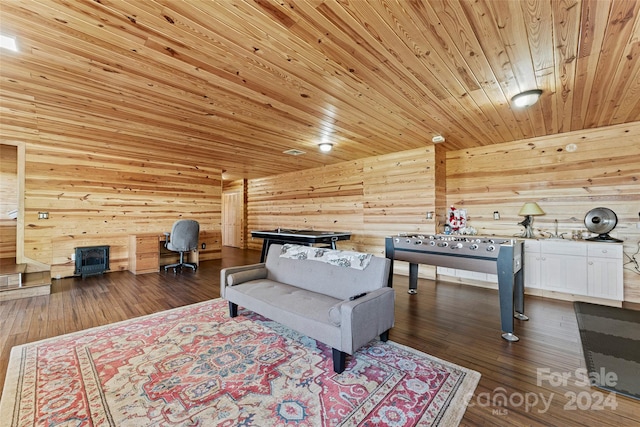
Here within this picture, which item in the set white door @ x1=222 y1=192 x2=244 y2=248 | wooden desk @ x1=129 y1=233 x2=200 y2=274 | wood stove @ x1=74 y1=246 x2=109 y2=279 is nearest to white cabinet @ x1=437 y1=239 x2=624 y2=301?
wooden desk @ x1=129 y1=233 x2=200 y2=274

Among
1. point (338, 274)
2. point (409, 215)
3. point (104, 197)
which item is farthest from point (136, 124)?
point (409, 215)

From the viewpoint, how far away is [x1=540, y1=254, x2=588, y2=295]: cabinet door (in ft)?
12.0

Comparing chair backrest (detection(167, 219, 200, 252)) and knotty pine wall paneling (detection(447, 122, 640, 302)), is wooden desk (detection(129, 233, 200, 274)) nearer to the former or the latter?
chair backrest (detection(167, 219, 200, 252))

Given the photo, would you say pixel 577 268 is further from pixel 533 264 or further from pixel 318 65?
pixel 318 65

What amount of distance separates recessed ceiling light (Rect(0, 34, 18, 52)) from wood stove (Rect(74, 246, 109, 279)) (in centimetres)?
413

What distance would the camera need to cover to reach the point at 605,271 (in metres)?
3.51

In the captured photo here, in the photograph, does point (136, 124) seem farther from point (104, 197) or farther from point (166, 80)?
point (104, 197)

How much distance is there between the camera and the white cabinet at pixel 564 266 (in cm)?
366

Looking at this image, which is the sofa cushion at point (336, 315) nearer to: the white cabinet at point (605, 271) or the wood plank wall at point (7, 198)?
the white cabinet at point (605, 271)

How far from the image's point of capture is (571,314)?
10.6 feet

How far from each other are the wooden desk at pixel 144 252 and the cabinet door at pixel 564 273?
6.77 meters

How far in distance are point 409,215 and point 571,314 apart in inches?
103

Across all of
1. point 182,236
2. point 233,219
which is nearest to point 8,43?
point 182,236

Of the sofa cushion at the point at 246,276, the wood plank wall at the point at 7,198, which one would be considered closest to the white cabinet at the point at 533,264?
the sofa cushion at the point at 246,276
